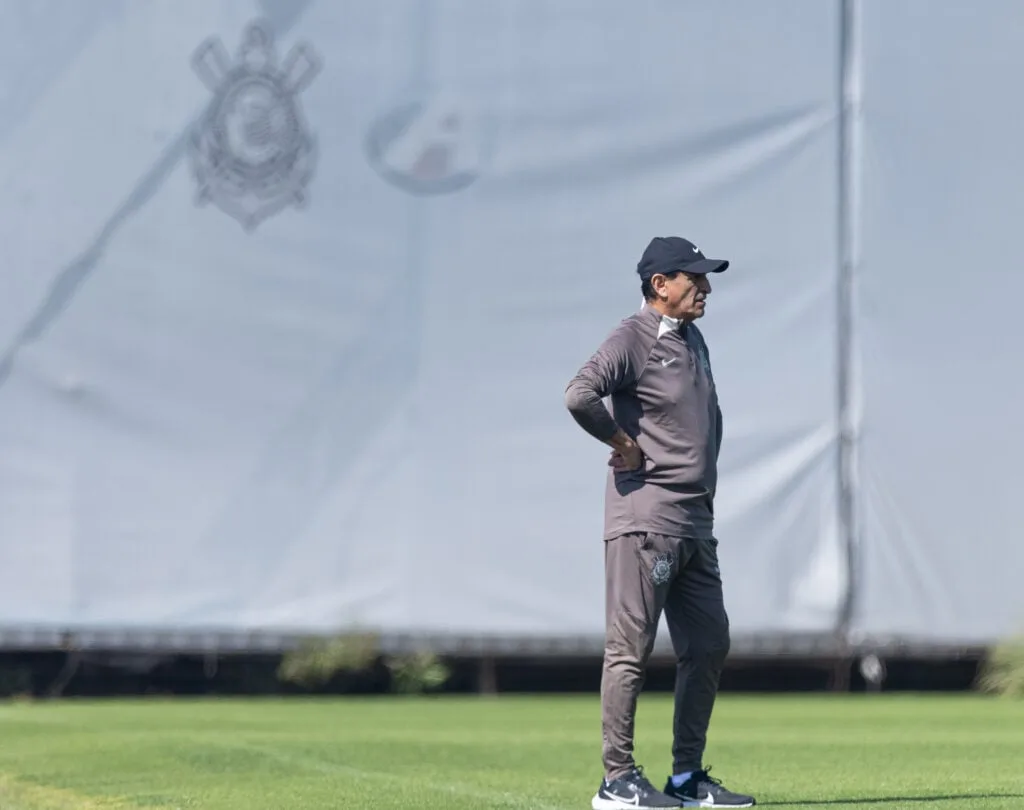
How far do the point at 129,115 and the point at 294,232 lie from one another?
1305 mm

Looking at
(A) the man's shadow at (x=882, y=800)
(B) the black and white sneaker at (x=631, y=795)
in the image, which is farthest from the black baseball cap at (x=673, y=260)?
(A) the man's shadow at (x=882, y=800)

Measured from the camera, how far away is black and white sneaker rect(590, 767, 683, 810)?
17.4 ft

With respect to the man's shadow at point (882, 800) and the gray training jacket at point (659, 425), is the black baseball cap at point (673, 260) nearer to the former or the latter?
the gray training jacket at point (659, 425)

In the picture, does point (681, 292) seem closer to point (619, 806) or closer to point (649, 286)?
point (649, 286)

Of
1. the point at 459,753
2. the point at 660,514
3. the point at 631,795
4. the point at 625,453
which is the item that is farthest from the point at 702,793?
the point at 459,753

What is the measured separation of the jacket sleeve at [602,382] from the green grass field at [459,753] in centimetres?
118

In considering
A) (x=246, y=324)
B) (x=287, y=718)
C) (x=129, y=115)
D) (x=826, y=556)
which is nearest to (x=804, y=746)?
(x=287, y=718)

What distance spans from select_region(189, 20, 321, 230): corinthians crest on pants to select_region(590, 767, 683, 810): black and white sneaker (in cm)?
803

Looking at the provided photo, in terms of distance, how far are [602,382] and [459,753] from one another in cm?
318

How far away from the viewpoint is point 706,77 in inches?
515

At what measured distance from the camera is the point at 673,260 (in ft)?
18.2

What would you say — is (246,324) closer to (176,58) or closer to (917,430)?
(176,58)

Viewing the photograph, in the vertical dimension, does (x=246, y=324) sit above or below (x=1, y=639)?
above

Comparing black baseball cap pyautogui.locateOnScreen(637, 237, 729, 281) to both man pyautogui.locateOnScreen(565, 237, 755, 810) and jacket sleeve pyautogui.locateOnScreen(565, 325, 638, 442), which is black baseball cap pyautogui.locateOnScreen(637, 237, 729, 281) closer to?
man pyautogui.locateOnScreen(565, 237, 755, 810)
